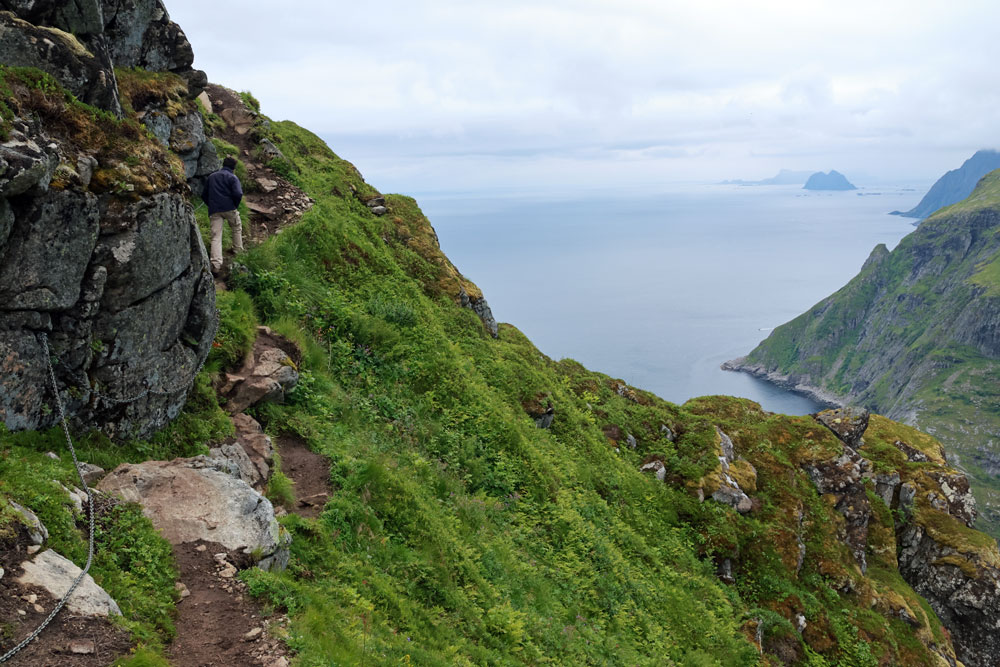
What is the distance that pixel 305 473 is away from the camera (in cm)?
1098

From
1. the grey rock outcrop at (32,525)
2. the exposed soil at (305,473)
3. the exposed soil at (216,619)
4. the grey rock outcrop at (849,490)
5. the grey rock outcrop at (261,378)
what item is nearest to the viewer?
the grey rock outcrop at (32,525)

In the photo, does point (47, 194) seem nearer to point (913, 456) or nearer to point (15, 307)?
point (15, 307)

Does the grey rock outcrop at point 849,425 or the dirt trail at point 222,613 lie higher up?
the dirt trail at point 222,613

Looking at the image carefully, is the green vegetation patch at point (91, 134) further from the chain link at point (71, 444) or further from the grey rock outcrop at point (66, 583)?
the grey rock outcrop at point (66, 583)

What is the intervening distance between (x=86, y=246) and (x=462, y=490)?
9444mm

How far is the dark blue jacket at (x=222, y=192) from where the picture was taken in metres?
15.2

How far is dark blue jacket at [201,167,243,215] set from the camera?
15227 mm

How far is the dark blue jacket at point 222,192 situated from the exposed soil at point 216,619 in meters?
10.6

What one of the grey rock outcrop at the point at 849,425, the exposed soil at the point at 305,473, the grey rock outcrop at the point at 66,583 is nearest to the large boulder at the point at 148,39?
the exposed soil at the point at 305,473

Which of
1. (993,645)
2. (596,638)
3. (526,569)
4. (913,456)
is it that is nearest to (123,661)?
(526,569)

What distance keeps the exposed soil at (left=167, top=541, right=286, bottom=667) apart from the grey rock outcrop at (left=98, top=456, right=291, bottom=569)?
226mm

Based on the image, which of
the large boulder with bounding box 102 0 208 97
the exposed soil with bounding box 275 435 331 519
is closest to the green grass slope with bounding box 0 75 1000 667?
the exposed soil with bounding box 275 435 331 519

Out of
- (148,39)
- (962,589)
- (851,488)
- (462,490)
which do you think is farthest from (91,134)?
(962,589)

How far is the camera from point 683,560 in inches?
731
